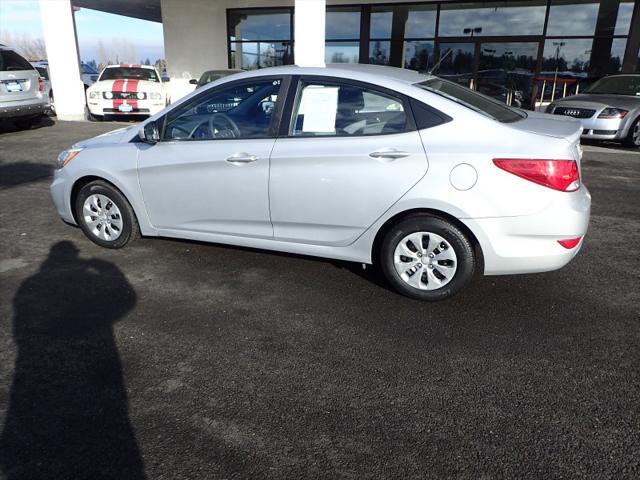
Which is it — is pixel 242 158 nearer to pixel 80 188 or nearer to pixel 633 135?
pixel 80 188

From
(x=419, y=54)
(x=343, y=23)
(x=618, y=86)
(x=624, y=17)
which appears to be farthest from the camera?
(x=343, y=23)

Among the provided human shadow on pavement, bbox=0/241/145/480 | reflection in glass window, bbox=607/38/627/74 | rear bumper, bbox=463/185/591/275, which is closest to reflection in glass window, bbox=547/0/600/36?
reflection in glass window, bbox=607/38/627/74

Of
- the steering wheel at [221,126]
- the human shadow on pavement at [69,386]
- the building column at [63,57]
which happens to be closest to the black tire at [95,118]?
the building column at [63,57]

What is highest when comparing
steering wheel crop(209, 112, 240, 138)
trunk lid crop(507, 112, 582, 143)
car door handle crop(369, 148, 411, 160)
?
trunk lid crop(507, 112, 582, 143)

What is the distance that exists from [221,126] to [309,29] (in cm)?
891

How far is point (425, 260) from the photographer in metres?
3.60

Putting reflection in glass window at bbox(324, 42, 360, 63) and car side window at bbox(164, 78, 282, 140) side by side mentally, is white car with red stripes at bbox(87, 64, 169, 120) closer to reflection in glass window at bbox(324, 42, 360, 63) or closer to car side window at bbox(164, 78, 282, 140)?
reflection in glass window at bbox(324, 42, 360, 63)

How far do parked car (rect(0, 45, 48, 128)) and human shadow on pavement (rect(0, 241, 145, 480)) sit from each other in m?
8.68

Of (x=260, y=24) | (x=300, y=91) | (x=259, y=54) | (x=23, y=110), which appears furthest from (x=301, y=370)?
(x=260, y=24)

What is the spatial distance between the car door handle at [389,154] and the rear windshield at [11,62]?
10.5 metres

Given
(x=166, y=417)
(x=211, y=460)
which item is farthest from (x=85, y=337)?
(x=211, y=460)

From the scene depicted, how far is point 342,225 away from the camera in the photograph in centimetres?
375

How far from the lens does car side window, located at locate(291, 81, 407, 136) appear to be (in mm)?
3609

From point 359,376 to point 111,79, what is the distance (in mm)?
13109
